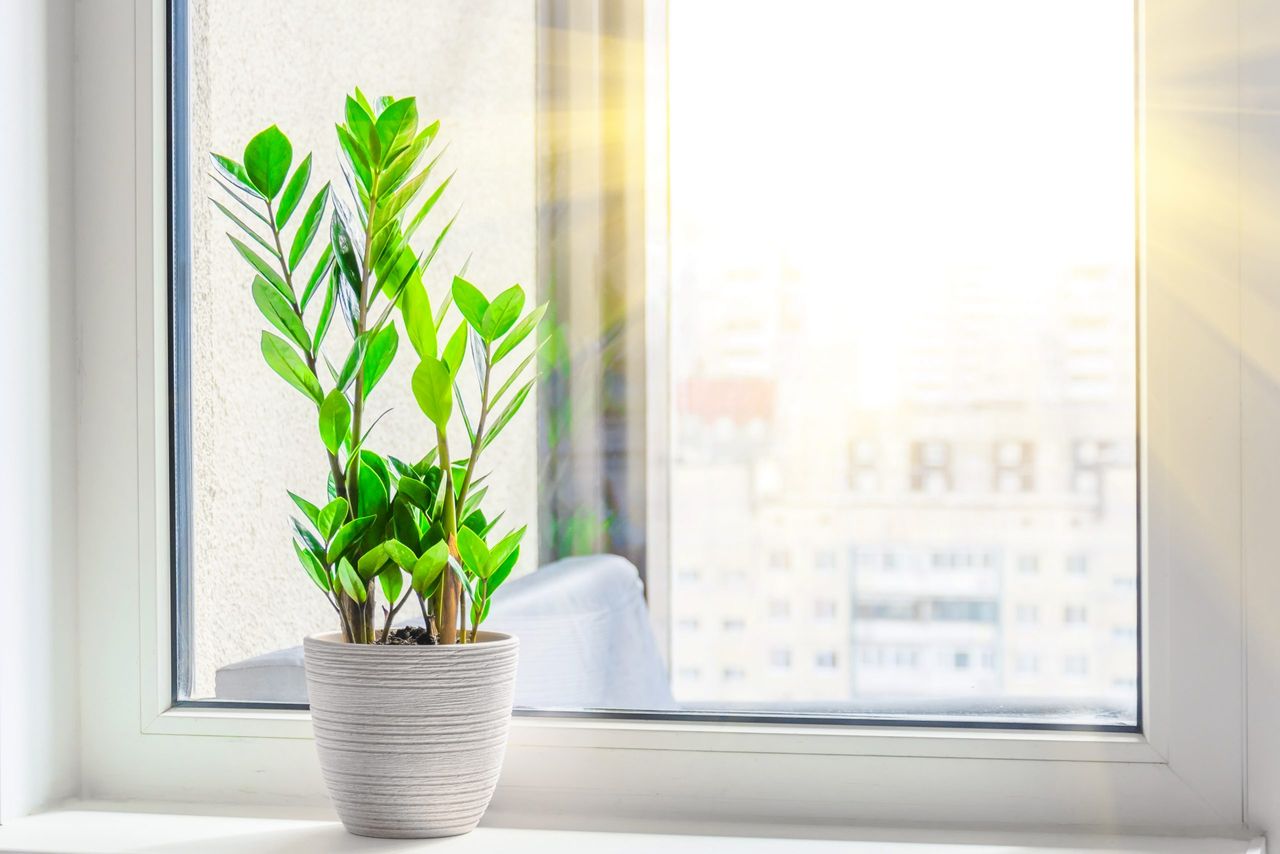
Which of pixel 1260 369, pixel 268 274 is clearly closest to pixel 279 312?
pixel 268 274

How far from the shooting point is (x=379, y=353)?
0.74 meters

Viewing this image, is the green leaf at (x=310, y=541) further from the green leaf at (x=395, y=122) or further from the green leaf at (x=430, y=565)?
the green leaf at (x=395, y=122)

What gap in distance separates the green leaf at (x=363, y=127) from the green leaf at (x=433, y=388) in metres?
0.14

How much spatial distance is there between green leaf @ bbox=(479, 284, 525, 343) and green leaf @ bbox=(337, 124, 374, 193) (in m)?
0.12

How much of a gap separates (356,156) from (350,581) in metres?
0.28

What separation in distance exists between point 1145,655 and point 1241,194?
315mm

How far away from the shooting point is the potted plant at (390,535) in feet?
2.26

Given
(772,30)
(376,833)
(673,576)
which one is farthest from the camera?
(673,576)

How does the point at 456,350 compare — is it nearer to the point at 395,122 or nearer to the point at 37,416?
the point at 395,122

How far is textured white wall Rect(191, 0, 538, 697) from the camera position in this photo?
2.95 ft

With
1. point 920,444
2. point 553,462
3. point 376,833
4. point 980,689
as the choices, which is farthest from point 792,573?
point 376,833

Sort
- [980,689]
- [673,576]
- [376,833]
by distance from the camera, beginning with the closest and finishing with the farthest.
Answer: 1. [376,833]
2. [980,689]
3. [673,576]

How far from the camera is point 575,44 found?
4.17 feet

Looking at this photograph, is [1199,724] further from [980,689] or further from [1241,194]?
[1241,194]
